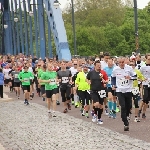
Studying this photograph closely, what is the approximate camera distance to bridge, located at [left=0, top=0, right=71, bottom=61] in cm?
3962

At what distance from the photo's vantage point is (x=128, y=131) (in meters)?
14.3

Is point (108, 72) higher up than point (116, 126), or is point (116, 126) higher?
point (108, 72)

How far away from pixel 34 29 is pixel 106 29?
77.6ft

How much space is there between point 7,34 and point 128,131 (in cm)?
6285

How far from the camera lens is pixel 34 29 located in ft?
193

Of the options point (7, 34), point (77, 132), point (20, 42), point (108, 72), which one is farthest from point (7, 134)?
point (7, 34)

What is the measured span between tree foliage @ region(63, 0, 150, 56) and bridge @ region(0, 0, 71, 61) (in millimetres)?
4220

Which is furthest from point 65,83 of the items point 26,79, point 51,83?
point 26,79

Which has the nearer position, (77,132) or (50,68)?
(77,132)

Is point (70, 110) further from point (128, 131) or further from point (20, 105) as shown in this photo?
point (128, 131)

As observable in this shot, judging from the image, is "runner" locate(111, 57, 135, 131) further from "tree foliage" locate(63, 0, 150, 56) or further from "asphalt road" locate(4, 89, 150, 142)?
"tree foliage" locate(63, 0, 150, 56)

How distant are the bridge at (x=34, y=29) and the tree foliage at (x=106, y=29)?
13.8 feet

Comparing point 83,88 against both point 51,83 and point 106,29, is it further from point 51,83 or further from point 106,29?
point 106,29

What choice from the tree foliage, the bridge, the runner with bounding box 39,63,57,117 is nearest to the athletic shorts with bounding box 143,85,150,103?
the runner with bounding box 39,63,57,117
